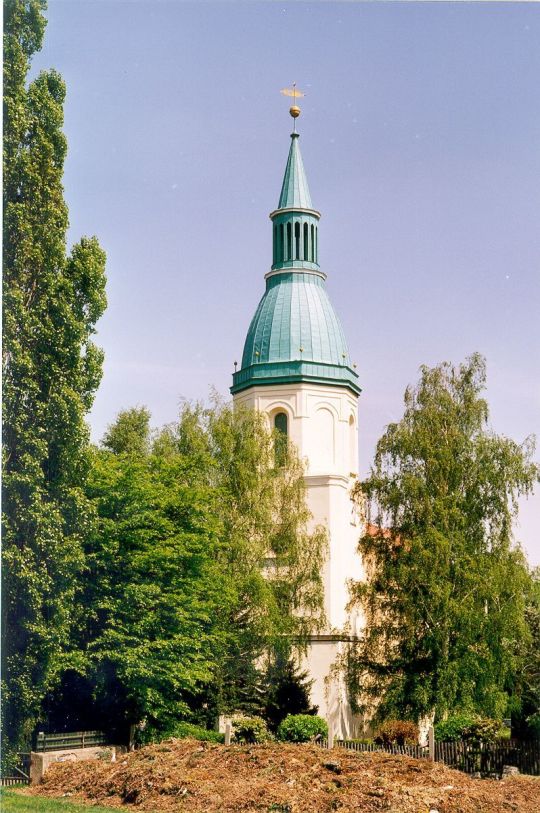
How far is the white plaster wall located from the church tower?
0.14 feet

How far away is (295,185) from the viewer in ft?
158

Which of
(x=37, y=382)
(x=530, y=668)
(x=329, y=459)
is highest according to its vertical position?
(x=329, y=459)

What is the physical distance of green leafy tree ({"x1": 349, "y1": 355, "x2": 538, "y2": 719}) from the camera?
3303 centimetres

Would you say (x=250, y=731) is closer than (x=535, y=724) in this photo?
Yes

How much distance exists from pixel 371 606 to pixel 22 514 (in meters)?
17.9

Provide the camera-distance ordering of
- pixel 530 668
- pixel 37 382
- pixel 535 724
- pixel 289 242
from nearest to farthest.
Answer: pixel 37 382 → pixel 535 724 → pixel 530 668 → pixel 289 242

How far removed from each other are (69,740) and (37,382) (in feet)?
35.2

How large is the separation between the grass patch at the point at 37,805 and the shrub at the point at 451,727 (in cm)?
1320

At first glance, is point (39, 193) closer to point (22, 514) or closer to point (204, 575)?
point (22, 514)

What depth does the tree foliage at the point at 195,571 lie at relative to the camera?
2964cm

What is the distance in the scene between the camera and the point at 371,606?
35906 mm

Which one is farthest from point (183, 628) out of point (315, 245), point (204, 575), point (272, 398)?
point (315, 245)

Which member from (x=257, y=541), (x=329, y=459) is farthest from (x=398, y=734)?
(x=329, y=459)

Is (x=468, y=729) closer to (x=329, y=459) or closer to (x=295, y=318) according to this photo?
(x=329, y=459)
